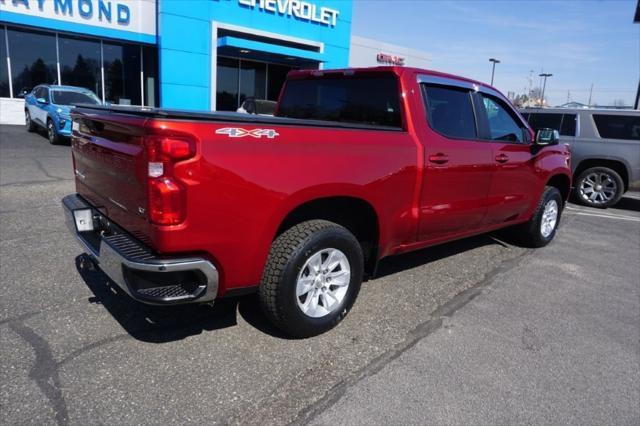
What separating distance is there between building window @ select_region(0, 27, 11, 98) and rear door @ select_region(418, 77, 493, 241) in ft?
57.3

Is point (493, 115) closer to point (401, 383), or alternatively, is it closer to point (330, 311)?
point (330, 311)

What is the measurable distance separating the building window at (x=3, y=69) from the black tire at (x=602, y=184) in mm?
18155

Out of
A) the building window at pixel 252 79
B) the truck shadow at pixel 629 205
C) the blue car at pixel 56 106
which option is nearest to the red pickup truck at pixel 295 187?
the truck shadow at pixel 629 205

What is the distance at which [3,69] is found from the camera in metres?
16.4

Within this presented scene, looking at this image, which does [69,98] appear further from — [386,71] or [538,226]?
[538,226]

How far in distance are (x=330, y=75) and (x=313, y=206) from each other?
67.0 inches

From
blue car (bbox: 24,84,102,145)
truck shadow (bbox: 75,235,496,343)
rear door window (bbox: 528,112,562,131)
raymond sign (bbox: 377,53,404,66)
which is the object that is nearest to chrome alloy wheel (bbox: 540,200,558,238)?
truck shadow (bbox: 75,235,496,343)

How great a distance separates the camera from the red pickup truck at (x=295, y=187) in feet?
8.27

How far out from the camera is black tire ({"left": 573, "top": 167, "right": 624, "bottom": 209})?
9.29 metres

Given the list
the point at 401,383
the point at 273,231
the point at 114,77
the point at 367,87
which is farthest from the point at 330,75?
the point at 114,77

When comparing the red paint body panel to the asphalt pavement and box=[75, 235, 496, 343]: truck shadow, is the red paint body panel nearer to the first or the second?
the asphalt pavement

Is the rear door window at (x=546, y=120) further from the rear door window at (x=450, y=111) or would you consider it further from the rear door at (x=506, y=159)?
the rear door window at (x=450, y=111)

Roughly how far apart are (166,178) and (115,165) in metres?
0.63

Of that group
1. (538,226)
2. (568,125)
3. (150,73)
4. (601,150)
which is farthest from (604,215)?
(150,73)
